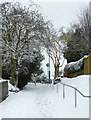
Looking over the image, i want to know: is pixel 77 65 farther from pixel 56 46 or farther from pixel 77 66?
pixel 56 46

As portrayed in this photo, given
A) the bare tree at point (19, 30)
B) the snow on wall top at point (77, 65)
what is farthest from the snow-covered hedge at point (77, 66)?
the bare tree at point (19, 30)

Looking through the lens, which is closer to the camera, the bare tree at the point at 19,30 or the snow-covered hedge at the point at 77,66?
the bare tree at the point at 19,30

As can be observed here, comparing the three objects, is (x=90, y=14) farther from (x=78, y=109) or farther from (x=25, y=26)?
(x=78, y=109)

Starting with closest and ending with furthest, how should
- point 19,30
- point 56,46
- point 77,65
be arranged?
point 19,30, point 77,65, point 56,46

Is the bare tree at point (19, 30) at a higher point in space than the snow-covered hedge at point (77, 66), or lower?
higher

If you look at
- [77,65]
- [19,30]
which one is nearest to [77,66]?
[77,65]

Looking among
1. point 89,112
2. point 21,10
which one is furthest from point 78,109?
point 21,10

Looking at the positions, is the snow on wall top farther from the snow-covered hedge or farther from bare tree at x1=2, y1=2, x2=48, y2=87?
bare tree at x1=2, y1=2, x2=48, y2=87

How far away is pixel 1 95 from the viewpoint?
8.16 meters

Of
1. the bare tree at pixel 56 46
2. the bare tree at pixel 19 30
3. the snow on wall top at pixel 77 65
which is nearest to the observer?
the bare tree at pixel 19 30

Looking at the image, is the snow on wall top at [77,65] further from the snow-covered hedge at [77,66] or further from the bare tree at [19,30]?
the bare tree at [19,30]

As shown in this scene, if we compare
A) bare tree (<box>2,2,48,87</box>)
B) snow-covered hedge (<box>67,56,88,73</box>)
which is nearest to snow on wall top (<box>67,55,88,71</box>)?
snow-covered hedge (<box>67,56,88,73</box>)

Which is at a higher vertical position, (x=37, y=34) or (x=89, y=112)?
(x=37, y=34)

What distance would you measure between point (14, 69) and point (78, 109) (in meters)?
8.75
